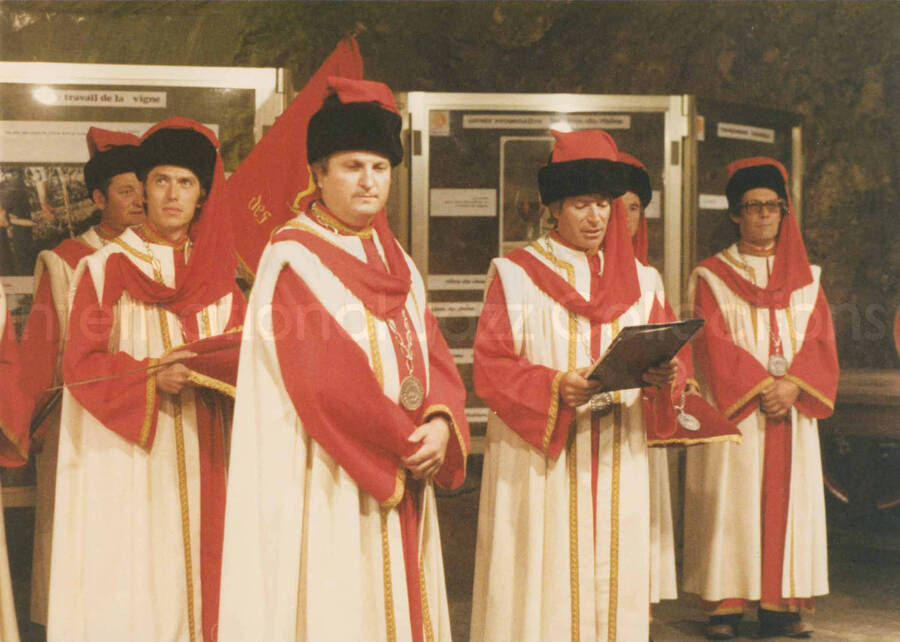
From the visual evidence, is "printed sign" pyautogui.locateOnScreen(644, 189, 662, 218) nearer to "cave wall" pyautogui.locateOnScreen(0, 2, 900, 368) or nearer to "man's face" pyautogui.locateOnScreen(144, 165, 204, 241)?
"cave wall" pyautogui.locateOnScreen(0, 2, 900, 368)

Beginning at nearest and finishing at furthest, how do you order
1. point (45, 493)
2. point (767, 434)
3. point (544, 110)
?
1. point (45, 493)
2. point (767, 434)
3. point (544, 110)

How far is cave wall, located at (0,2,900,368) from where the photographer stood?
4957 mm

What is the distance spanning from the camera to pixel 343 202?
2746 mm

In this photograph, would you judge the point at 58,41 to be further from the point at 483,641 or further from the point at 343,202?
the point at 483,641

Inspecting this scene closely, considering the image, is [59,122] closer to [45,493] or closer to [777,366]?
[45,493]

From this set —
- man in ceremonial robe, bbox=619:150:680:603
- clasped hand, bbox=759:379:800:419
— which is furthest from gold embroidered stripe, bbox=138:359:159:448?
clasped hand, bbox=759:379:800:419

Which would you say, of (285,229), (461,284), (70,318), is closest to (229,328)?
(70,318)

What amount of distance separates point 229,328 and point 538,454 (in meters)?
1.16

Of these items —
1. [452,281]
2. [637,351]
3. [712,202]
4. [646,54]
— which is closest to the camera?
[637,351]

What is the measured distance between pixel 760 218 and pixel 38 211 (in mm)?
3076

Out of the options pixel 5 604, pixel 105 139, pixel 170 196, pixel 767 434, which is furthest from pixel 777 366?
pixel 5 604

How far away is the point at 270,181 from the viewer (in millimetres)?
4008

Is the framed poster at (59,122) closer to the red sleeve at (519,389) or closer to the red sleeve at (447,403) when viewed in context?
the red sleeve at (519,389)

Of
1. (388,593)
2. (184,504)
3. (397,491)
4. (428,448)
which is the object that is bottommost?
(388,593)
